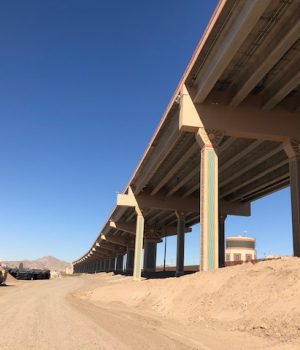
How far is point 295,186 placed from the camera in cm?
2183

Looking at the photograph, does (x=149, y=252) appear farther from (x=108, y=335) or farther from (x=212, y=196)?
(x=108, y=335)

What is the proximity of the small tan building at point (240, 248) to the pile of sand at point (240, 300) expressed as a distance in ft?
258

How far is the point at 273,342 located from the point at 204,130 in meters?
14.8

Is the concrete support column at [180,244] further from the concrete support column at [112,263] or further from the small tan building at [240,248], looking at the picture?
the concrete support column at [112,263]

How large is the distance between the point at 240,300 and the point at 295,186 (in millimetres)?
12218

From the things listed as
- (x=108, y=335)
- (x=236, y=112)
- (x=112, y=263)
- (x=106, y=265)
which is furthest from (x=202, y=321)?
(x=106, y=265)

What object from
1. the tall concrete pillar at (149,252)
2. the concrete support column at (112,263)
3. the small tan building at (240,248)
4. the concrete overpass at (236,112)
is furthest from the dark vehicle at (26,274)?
the concrete support column at (112,263)

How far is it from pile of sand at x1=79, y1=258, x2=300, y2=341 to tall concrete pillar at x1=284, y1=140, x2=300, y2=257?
7.52 metres

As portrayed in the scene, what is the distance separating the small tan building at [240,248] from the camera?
93625mm

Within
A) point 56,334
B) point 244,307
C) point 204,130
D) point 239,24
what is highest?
point 239,24

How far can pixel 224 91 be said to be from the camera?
856 inches

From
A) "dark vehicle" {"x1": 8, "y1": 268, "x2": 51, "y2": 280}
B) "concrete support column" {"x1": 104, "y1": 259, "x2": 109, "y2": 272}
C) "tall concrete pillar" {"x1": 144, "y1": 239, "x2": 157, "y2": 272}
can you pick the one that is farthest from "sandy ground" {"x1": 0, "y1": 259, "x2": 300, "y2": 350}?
"concrete support column" {"x1": 104, "y1": 259, "x2": 109, "y2": 272}

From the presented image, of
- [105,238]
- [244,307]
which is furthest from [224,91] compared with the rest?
[105,238]

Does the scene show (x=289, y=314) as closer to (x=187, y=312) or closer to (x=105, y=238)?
(x=187, y=312)
